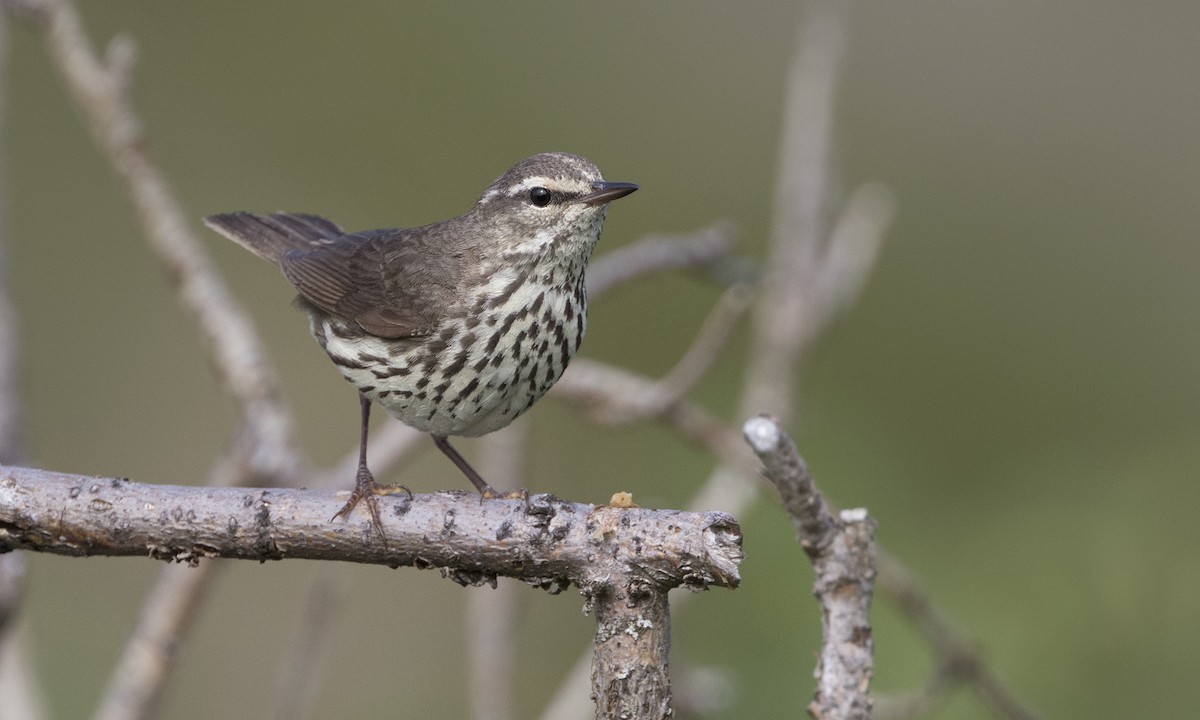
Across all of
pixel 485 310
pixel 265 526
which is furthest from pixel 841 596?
pixel 485 310

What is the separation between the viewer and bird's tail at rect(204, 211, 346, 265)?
575 centimetres

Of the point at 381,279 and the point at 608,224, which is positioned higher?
the point at 608,224

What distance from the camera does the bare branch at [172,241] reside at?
5098mm

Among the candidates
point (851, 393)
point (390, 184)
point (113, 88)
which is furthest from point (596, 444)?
point (113, 88)

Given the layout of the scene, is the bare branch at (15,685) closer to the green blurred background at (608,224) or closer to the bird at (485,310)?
the bird at (485,310)

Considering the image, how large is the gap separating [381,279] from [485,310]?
1.95ft

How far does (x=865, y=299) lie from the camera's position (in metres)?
9.32

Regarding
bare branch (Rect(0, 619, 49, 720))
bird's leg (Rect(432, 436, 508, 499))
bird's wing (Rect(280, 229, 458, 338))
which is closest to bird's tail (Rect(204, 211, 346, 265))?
bird's wing (Rect(280, 229, 458, 338))

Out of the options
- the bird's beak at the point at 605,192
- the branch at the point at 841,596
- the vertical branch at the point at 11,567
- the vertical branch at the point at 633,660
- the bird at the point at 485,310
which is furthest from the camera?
the bird at the point at 485,310

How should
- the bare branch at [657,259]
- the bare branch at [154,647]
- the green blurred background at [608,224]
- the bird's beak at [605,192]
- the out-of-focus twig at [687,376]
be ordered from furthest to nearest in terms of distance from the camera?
the green blurred background at [608,224] < the bare branch at [657,259] < the out-of-focus twig at [687,376] < the bare branch at [154,647] < the bird's beak at [605,192]

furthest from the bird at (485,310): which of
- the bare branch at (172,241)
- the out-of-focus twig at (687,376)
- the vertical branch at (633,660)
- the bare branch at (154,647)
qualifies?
the vertical branch at (633,660)

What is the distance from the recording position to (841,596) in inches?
131

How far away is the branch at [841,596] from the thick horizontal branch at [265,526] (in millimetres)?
603

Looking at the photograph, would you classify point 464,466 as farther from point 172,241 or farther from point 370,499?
point 370,499
